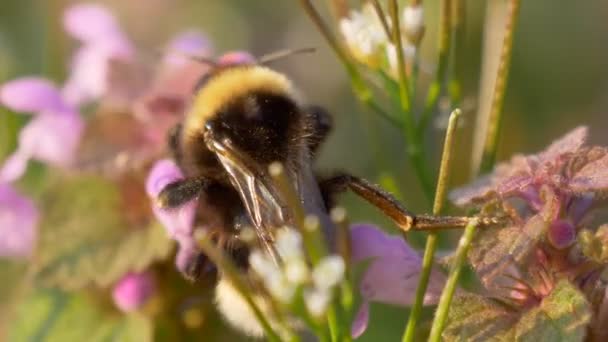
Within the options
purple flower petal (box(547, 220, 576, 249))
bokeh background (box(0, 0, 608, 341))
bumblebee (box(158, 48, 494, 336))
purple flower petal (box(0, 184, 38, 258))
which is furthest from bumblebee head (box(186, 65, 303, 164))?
bokeh background (box(0, 0, 608, 341))

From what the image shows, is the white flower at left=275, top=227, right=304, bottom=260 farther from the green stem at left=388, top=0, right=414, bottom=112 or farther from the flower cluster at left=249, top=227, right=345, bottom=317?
the green stem at left=388, top=0, right=414, bottom=112

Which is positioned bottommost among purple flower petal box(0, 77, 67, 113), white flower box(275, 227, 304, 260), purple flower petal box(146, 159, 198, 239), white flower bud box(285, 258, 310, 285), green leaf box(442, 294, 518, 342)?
green leaf box(442, 294, 518, 342)

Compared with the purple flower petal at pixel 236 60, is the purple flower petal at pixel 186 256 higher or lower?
lower

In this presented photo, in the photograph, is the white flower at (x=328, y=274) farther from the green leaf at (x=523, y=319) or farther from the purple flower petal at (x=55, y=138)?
the purple flower petal at (x=55, y=138)

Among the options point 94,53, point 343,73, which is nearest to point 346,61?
point 94,53

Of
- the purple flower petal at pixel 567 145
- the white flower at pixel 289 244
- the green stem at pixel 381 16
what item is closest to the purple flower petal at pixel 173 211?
Result: the white flower at pixel 289 244

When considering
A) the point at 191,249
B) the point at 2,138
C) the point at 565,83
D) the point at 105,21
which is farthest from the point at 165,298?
the point at 565,83
